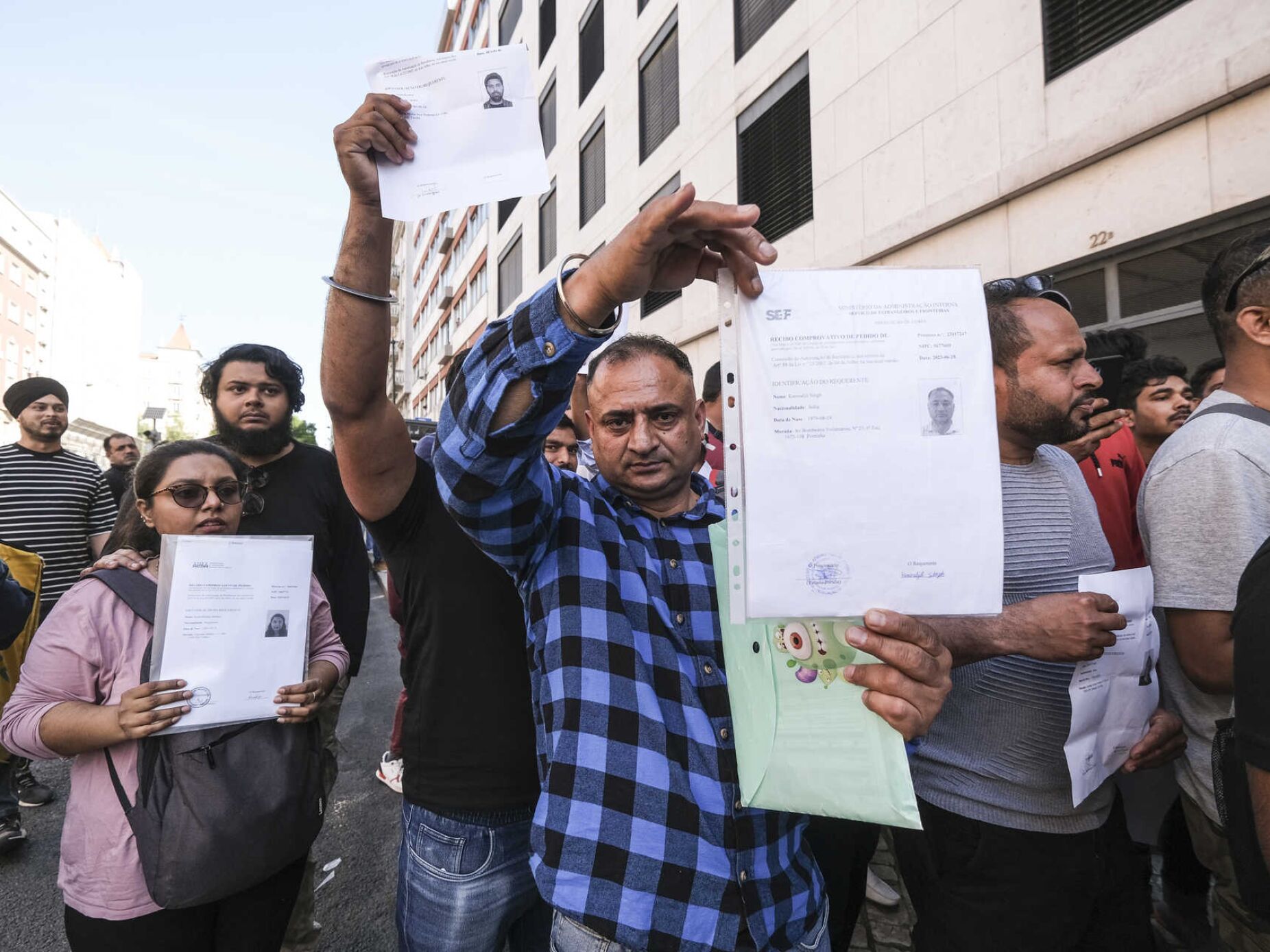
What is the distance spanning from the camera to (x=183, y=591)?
1.69m

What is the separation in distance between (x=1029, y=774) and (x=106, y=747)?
2154 millimetres

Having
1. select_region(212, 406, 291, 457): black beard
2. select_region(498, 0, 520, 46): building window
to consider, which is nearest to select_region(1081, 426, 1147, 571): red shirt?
select_region(212, 406, 291, 457): black beard

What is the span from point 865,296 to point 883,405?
16cm

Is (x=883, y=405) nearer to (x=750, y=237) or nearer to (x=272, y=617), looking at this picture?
(x=750, y=237)

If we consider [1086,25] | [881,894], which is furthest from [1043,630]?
[1086,25]

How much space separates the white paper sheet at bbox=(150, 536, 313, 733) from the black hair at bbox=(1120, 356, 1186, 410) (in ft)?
12.8

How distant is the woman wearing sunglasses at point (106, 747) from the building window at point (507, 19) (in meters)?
21.9

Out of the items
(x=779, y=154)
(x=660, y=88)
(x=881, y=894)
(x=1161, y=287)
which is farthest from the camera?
(x=660, y=88)

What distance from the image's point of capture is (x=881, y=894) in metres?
3.08

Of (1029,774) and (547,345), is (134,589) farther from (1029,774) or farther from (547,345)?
(1029,774)

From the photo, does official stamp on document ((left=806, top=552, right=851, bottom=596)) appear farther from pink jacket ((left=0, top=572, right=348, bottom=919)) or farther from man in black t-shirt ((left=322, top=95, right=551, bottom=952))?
pink jacket ((left=0, top=572, right=348, bottom=919))

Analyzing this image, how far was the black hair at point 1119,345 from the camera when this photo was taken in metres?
3.86

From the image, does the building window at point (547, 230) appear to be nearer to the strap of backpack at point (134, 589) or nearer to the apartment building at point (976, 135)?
the apartment building at point (976, 135)

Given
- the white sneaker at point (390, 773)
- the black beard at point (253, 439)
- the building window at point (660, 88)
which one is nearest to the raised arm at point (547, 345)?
the black beard at point (253, 439)
